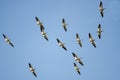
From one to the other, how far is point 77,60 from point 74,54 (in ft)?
6.79

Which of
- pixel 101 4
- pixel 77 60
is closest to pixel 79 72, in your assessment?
pixel 77 60

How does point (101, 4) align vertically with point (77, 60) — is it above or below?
above

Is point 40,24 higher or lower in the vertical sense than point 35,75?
higher

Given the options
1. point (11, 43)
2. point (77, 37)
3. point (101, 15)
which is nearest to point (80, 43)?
point (77, 37)

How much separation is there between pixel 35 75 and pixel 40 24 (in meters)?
16.0

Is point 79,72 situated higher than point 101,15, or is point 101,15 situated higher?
point 101,15

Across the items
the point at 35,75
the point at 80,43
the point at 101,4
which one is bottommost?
the point at 35,75

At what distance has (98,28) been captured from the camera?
12288 centimetres

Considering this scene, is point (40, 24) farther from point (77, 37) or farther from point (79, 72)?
point (79, 72)

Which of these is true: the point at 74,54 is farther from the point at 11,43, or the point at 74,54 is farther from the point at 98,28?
the point at 11,43

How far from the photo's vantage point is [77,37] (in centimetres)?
12412

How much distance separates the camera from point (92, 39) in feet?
407

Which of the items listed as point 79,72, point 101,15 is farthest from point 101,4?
point 79,72

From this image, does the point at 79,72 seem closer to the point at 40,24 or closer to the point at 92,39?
the point at 92,39
